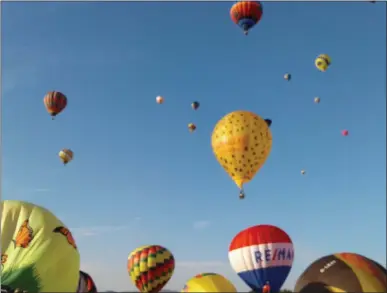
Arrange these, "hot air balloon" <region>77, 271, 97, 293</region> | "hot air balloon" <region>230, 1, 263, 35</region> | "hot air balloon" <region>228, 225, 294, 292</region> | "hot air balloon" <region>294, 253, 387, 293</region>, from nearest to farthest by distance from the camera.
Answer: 1. "hot air balloon" <region>294, 253, 387, 293</region>
2. "hot air balloon" <region>77, 271, 97, 293</region>
3. "hot air balloon" <region>228, 225, 294, 292</region>
4. "hot air balloon" <region>230, 1, 263, 35</region>

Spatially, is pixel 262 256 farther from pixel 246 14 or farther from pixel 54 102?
pixel 54 102

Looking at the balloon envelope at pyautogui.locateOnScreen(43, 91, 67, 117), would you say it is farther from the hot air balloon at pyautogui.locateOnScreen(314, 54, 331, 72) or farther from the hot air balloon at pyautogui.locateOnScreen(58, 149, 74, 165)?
the hot air balloon at pyautogui.locateOnScreen(314, 54, 331, 72)

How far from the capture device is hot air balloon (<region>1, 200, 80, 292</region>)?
488 inches

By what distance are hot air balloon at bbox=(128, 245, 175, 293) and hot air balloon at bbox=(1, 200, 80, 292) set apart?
17.6 metres

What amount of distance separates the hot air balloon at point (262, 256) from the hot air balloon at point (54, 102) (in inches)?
Answer: 753

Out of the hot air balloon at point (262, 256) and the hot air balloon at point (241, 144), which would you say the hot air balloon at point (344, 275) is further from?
the hot air balloon at point (241, 144)

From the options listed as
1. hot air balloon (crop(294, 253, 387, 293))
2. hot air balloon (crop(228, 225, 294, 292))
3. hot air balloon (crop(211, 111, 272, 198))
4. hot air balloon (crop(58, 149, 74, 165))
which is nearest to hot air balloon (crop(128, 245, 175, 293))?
hot air balloon (crop(211, 111, 272, 198))

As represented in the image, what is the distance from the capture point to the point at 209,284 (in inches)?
801

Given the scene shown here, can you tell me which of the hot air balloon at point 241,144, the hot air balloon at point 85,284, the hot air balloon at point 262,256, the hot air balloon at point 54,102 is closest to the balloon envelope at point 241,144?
the hot air balloon at point 241,144

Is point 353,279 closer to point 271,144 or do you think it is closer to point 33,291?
point 33,291

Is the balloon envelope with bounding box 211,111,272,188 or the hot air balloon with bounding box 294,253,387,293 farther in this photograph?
the balloon envelope with bounding box 211,111,272,188

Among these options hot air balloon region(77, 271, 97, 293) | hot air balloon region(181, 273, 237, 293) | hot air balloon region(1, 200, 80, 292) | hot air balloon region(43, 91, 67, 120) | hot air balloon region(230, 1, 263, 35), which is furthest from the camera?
hot air balloon region(43, 91, 67, 120)

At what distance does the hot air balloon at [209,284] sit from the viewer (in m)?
20.2

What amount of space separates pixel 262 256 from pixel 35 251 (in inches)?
460
